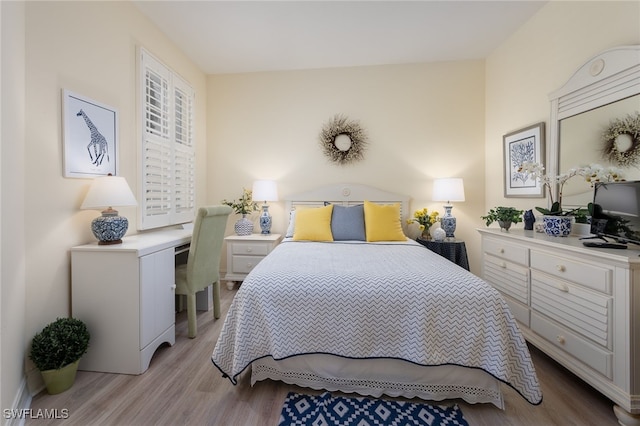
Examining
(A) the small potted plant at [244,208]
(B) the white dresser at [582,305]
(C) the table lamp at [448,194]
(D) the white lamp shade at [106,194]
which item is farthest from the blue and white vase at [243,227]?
(B) the white dresser at [582,305]

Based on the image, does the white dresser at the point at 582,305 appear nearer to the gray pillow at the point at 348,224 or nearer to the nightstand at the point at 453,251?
the nightstand at the point at 453,251

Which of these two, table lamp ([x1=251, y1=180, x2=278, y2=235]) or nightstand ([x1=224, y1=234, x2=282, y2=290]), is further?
table lamp ([x1=251, y1=180, x2=278, y2=235])

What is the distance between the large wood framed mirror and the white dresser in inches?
23.8

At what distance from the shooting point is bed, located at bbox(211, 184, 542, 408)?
1474 mm

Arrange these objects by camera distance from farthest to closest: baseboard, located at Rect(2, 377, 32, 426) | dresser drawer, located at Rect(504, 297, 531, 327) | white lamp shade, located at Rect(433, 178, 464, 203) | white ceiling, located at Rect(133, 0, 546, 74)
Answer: white lamp shade, located at Rect(433, 178, 464, 203) → white ceiling, located at Rect(133, 0, 546, 74) → dresser drawer, located at Rect(504, 297, 531, 327) → baseboard, located at Rect(2, 377, 32, 426)

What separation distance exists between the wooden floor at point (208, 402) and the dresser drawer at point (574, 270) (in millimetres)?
669

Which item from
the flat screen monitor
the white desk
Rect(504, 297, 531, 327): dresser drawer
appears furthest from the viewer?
Rect(504, 297, 531, 327): dresser drawer

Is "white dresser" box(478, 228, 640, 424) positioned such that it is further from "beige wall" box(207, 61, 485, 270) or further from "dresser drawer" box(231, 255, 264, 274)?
"dresser drawer" box(231, 255, 264, 274)

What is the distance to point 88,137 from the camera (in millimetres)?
2018

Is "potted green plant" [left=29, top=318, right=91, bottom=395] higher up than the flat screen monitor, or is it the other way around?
the flat screen monitor

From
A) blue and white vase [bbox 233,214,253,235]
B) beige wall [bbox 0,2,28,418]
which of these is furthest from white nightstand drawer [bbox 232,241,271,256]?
beige wall [bbox 0,2,28,418]

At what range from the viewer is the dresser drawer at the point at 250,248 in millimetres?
3359

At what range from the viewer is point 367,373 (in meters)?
1.57

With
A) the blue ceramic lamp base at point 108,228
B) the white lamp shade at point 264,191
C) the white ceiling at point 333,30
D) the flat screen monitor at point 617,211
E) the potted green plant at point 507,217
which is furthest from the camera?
the white lamp shade at point 264,191
